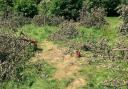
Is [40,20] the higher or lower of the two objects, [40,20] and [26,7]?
the lower

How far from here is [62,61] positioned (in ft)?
48.8

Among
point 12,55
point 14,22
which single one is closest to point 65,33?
point 14,22

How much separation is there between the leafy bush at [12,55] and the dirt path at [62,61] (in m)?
0.67

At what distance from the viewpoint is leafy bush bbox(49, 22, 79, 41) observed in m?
17.3

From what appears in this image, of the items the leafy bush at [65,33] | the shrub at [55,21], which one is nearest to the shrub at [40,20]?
the shrub at [55,21]

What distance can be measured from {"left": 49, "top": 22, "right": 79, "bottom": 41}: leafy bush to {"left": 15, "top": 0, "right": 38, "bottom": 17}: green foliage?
3.65 meters

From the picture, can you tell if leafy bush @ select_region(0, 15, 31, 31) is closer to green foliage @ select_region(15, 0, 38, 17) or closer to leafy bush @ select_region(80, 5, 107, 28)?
green foliage @ select_region(15, 0, 38, 17)

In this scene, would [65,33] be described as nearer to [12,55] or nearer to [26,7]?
[12,55]

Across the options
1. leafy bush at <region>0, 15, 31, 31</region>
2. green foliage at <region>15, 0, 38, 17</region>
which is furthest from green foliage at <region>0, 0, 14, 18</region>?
leafy bush at <region>0, 15, 31, 31</region>

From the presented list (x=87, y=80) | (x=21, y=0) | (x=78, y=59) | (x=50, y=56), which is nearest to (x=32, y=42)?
(x=50, y=56)

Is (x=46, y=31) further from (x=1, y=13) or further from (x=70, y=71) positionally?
(x=70, y=71)

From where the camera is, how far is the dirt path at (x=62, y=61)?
523 inches

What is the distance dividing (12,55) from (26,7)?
273 inches

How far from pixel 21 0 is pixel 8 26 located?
264cm
